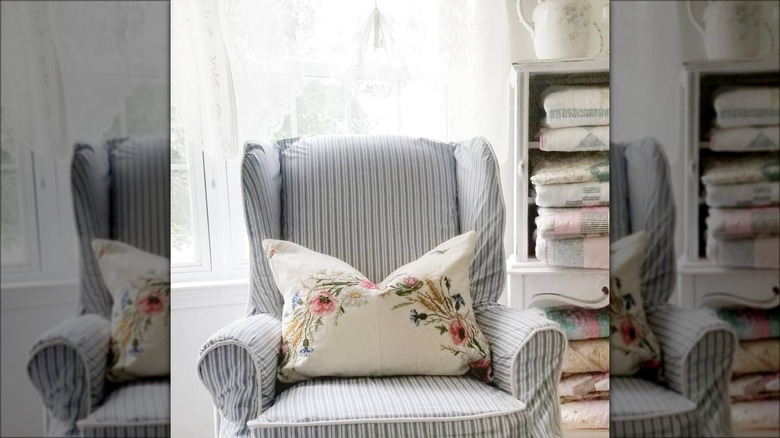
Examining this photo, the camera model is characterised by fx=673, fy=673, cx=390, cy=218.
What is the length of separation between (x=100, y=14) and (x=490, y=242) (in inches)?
62.2

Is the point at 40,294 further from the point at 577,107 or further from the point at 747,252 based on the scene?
the point at 577,107

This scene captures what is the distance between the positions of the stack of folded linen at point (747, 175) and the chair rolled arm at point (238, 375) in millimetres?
1216

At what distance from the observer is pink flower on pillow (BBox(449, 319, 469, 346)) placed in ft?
5.06

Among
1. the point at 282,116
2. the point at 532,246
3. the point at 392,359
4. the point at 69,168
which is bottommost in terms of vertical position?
the point at 392,359

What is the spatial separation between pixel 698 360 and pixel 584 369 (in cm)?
210

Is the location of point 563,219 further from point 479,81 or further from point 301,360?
point 301,360

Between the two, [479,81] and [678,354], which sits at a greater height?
[479,81]

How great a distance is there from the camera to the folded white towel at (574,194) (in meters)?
2.17

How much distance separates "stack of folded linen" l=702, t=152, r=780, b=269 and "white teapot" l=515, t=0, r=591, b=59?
2058 mm

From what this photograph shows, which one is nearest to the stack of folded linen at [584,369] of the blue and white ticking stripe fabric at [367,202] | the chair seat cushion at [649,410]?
the blue and white ticking stripe fabric at [367,202]

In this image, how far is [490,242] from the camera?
5.95 ft

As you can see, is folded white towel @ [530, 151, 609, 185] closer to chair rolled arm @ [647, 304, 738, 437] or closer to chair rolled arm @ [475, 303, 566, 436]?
chair rolled arm @ [475, 303, 566, 436]

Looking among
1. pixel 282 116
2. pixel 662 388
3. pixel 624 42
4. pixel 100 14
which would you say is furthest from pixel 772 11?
pixel 282 116

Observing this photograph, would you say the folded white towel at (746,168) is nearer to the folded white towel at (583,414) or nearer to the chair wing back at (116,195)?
the chair wing back at (116,195)
